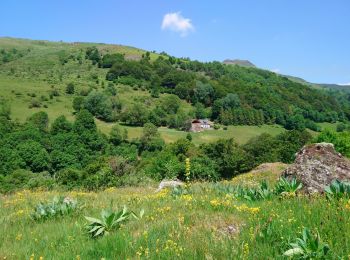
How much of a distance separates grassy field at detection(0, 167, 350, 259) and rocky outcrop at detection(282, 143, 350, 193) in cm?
135

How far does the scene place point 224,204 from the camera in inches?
288

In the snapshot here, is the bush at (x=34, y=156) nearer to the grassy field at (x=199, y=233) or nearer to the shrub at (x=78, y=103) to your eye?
the shrub at (x=78, y=103)

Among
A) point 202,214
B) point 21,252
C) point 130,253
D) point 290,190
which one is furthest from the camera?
point 290,190

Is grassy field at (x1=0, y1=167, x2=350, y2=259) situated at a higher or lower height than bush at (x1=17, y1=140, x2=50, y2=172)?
higher

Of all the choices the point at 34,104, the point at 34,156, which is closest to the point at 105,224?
the point at 34,156

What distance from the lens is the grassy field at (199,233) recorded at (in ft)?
15.9

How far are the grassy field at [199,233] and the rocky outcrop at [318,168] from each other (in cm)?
135

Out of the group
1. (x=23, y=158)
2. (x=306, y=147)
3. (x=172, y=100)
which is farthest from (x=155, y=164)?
(x=172, y=100)

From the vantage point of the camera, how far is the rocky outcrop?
28.7 ft

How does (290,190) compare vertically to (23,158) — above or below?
above

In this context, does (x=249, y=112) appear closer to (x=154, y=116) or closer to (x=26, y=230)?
(x=154, y=116)

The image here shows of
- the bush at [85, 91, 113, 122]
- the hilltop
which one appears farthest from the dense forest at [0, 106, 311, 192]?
the bush at [85, 91, 113, 122]

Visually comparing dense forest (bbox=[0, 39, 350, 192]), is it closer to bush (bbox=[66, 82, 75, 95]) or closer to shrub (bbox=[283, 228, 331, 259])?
bush (bbox=[66, 82, 75, 95])

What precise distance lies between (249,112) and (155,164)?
97.2m
